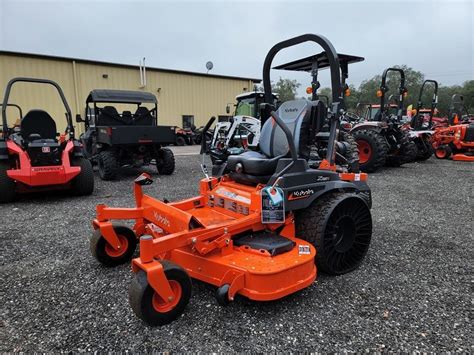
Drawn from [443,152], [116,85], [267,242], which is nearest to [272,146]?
[267,242]

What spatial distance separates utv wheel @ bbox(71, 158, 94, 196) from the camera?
6.35 meters

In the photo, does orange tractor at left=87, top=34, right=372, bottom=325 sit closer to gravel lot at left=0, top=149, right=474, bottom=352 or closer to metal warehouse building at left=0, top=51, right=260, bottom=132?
gravel lot at left=0, top=149, right=474, bottom=352

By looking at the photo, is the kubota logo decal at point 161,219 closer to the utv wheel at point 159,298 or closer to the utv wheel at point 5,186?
the utv wheel at point 159,298

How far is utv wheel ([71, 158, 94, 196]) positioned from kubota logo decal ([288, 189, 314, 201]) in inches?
188

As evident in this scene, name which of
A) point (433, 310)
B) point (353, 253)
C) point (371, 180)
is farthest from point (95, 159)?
point (433, 310)

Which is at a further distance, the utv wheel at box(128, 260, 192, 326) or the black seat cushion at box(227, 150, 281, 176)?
the black seat cushion at box(227, 150, 281, 176)

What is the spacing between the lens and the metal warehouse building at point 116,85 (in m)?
17.0

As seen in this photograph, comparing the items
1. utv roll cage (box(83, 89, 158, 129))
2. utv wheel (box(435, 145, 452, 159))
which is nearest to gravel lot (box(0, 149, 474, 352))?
utv roll cage (box(83, 89, 158, 129))

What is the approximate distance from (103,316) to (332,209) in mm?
2024

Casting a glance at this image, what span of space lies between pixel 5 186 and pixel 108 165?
244 cm

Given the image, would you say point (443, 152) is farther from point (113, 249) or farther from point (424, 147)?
point (113, 249)

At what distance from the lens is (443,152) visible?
12820mm

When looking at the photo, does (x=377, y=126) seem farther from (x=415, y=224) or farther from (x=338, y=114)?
(x=338, y=114)

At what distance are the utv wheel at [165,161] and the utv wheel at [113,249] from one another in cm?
586
